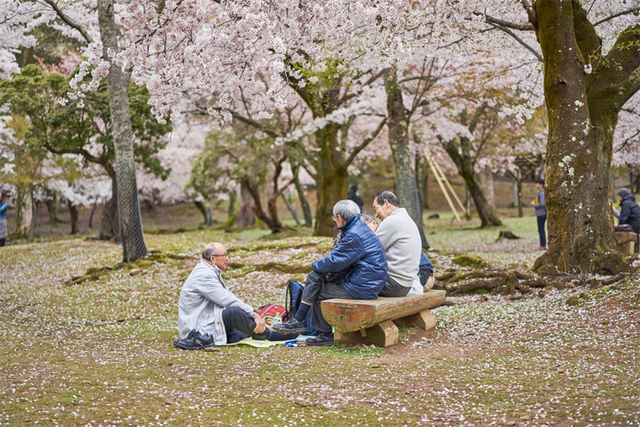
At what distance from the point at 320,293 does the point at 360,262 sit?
0.69 meters

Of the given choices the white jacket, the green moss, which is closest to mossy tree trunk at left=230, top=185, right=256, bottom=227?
the green moss

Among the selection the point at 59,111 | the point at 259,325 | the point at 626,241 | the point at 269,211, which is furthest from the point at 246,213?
the point at 259,325

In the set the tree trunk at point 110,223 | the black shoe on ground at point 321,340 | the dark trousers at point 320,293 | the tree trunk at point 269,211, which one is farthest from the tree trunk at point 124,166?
the tree trunk at point 269,211

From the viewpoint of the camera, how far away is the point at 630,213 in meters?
13.0

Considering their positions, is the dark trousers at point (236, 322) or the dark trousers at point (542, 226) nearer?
the dark trousers at point (236, 322)

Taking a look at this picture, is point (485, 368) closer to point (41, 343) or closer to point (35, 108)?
point (41, 343)

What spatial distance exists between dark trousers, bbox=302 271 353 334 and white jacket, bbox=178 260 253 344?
68cm

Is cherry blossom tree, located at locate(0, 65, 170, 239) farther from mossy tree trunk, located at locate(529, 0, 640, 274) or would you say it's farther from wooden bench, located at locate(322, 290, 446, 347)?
wooden bench, located at locate(322, 290, 446, 347)

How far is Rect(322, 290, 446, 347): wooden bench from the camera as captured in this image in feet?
19.5

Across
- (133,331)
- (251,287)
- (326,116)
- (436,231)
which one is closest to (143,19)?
(133,331)

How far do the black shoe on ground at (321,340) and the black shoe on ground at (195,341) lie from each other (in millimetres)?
1058

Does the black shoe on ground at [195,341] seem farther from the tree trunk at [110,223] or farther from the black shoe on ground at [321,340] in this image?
the tree trunk at [110,223]

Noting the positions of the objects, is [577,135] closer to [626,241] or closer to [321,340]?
[626,241]

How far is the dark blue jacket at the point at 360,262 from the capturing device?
624cm
